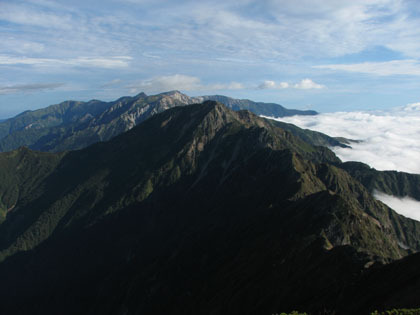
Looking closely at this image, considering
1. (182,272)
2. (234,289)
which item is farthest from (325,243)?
(182,272)

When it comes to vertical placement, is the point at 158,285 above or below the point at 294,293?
below

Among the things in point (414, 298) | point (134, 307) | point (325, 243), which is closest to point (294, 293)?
point (325, 243)

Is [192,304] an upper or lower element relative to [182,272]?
upper

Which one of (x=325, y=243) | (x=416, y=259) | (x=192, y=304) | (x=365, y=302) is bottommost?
(x=192, y=304)

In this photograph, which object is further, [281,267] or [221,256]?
[221,256]

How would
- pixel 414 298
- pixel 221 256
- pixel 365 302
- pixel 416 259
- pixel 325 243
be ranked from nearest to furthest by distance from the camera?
pixel 414 298
pixel 365 302
pixel 416 259
pixel 325 243
pixel 221 256

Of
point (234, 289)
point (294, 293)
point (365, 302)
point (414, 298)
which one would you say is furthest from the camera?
point (234, 289)

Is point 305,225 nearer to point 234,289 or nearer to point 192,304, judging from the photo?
point 234,289

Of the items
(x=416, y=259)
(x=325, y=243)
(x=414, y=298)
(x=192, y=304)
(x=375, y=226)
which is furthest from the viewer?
(x=375, y=226)

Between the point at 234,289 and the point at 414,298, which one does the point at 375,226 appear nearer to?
the point at 234,289
